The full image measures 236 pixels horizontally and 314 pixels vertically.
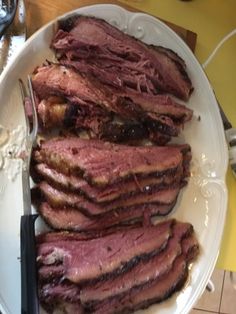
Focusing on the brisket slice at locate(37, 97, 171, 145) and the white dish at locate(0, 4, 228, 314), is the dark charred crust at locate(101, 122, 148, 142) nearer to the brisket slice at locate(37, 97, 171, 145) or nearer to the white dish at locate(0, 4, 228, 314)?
the brisket slice at locate(37, 97, 171, 145)

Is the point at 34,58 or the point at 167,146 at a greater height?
the point at 34,58

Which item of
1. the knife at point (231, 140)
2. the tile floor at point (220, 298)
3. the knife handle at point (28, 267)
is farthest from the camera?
the tile floor at point (220, 298)

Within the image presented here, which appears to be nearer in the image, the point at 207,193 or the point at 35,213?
the point at 35,213

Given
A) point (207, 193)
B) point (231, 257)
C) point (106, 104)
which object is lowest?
point (231, 257)

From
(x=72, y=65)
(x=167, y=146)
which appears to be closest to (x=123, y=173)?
(x=167, y=146)

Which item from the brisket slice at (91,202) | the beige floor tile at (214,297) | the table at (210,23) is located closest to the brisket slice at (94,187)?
the brisket slice at (91,202)

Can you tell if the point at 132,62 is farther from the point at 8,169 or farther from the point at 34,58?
the point at 8,169

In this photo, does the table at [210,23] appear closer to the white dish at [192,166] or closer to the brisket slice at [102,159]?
the white dish at [192,166]
